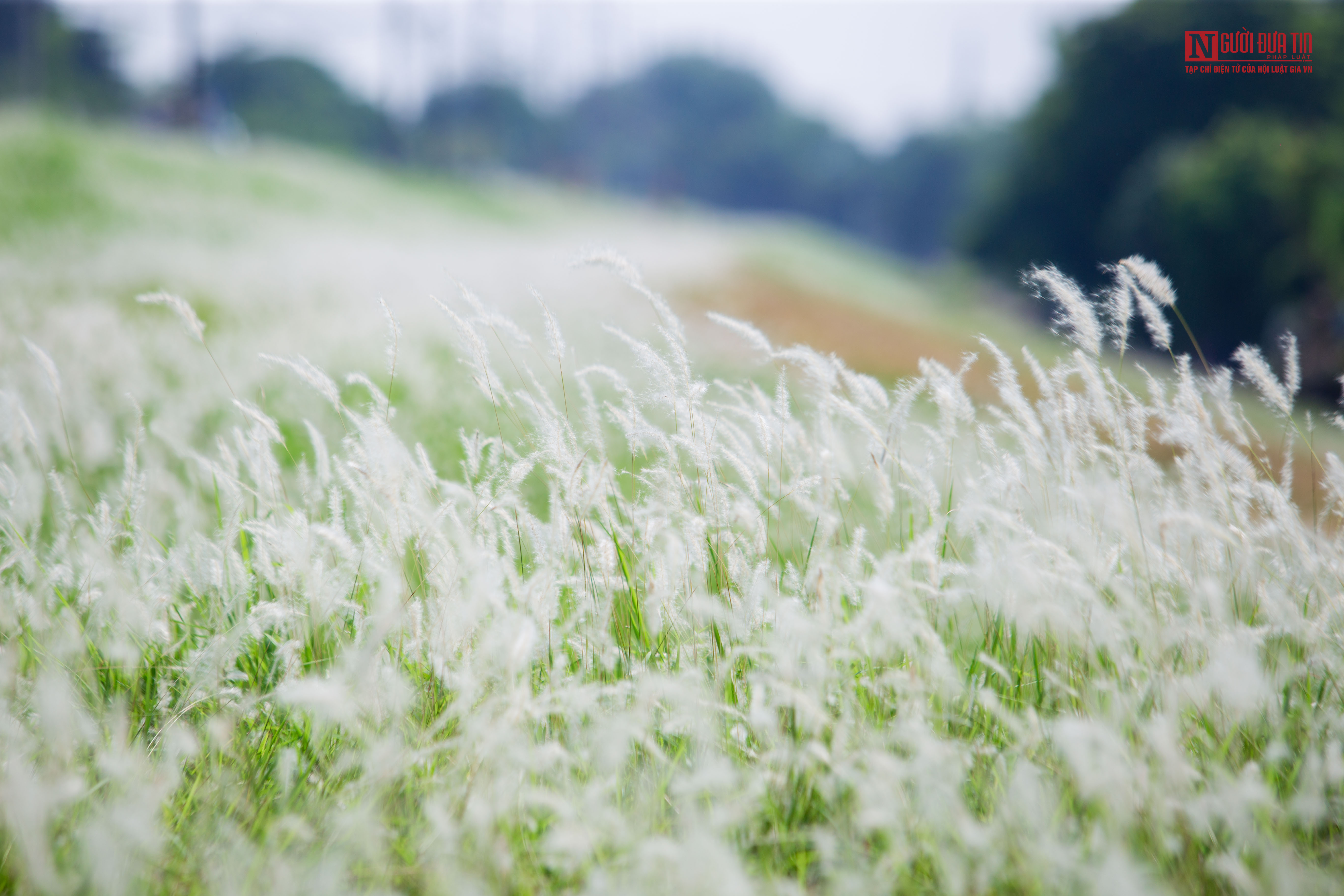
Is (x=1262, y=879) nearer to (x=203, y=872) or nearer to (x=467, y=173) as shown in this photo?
(x=203, y=872)

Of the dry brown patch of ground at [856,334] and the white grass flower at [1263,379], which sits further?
the dry brown patch of ground at [856,334]

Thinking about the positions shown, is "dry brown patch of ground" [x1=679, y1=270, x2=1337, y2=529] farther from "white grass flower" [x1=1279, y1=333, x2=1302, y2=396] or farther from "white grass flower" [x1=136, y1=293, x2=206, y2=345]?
"white grass flower" [x1=136, y1=293, x2=206, y2=345]

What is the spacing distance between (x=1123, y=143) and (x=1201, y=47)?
2453cm

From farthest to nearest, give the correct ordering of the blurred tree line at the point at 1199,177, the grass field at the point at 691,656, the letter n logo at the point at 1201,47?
the blurred tree line at the point at 1199,177
the letter n logo at the point at 1201,47
the grass field at the point at 691,656

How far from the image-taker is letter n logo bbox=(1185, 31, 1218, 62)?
3902 millimetres

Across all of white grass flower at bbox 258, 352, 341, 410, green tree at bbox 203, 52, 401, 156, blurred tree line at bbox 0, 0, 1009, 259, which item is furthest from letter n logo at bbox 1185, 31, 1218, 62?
green tree at bbox 203, 52, 401, 156

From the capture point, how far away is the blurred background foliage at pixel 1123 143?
15.7 meters

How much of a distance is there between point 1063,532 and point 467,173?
34309 mm

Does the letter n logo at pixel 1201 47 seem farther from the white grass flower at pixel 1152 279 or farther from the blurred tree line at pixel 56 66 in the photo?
the blurred tree line at pixel 56 66

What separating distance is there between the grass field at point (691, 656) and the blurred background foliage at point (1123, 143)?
7892 millimetres

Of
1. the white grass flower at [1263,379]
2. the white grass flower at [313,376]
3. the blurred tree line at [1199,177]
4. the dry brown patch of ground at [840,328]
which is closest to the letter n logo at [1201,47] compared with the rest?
the dry brown patch of ground at [840,328]

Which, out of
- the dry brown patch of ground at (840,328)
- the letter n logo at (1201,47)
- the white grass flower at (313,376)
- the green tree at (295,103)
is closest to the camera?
the white grass flower at (313,376)

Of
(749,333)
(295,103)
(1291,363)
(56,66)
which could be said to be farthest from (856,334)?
(295,103)

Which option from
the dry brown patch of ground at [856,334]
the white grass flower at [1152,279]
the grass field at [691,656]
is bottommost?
the dry brown patch of ground at [856,334]
